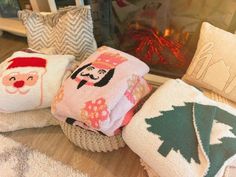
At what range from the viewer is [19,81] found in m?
1.10

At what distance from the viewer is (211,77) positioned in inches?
38.2

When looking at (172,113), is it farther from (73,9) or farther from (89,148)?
(73,9)

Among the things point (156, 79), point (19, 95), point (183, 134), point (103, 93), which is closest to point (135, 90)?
point (103, 93)

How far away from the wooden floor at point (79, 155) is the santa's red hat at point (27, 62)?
0.37 metres

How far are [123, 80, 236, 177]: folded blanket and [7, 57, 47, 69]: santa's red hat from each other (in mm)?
581

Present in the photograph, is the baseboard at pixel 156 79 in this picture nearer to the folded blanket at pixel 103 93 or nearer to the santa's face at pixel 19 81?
the folded blanket at pixel 103 93

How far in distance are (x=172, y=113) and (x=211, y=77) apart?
26 cm

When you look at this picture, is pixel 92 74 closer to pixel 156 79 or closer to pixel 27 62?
Answer: pixel 27 62

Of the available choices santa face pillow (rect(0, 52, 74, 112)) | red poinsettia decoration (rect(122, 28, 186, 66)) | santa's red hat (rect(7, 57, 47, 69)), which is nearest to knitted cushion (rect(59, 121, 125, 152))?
santa face pillow (rect(0, 52, 74, 112))

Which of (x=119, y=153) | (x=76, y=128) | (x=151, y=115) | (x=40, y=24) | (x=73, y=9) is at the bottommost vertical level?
(x=119, y=153)

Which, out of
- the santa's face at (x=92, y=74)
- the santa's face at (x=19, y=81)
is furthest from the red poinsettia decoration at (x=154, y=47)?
the santa's face at (x=19, y=81)

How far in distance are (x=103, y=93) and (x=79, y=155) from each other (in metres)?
0.42

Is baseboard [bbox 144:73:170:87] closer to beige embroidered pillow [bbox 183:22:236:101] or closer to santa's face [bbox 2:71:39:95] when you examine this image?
beige embroidered pillow [bbox 183:22:236:101]

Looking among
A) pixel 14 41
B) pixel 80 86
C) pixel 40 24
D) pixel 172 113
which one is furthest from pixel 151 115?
pixel 14 41
